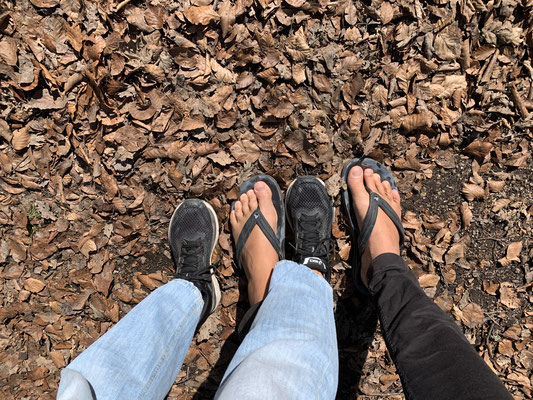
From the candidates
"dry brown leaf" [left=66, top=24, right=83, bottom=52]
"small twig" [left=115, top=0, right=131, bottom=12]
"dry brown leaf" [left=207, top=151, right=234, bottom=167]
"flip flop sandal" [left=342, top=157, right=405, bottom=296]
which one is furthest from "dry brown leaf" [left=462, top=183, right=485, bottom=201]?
"dry brown leaf" [left=66, top=24, right=83, bottom=52]

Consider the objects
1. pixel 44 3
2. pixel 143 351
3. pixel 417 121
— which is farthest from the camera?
pixel 417 121

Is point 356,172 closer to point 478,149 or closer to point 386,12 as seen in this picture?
point 478,149

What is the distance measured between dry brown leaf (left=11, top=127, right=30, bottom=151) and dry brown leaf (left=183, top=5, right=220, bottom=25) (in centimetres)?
105

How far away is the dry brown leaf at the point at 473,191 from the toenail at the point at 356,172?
614 millimetres

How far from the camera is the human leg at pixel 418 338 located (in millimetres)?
1200

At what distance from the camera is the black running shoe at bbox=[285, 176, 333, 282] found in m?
2.09

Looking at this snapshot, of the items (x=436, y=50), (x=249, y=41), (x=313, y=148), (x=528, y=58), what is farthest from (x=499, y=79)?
(x=249, y=41)

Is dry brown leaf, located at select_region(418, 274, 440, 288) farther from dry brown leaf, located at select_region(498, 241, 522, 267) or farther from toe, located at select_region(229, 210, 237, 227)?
toe, located at select_region(229, 210, 237, 227)

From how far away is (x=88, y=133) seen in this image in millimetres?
1897

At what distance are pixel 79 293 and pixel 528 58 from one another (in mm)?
2880

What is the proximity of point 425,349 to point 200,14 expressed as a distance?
1.86 m

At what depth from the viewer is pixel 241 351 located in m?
1.46

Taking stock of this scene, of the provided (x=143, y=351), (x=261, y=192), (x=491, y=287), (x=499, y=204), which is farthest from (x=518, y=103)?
(x=143, y=351)

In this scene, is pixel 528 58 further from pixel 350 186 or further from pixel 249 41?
pixel 249 41
